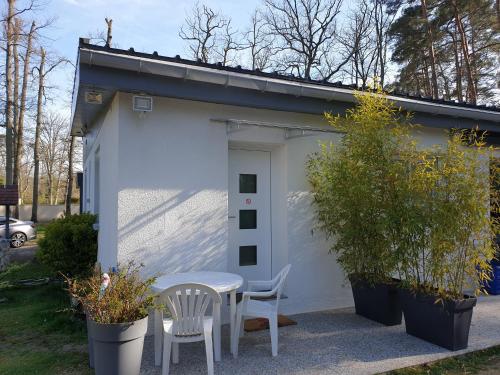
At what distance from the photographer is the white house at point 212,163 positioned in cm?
453

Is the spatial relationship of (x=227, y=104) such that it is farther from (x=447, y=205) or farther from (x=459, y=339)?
(x=459, y=339)

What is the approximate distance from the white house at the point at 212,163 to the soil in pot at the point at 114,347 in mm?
1487

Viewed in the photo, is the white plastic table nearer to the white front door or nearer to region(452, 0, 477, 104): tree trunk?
the white front door

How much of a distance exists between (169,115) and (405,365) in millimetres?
3706

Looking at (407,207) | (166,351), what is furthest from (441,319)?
A: (166,351)

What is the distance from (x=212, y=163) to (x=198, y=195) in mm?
445

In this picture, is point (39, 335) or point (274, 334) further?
point (39, 335)

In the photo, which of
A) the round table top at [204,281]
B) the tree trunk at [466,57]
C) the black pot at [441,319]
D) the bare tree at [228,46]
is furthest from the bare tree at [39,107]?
the black pot at [441,319]

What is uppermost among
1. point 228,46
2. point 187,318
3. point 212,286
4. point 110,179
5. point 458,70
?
point 228,46

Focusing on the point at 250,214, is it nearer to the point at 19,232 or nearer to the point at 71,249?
the point at 71,249

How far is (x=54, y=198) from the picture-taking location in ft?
111

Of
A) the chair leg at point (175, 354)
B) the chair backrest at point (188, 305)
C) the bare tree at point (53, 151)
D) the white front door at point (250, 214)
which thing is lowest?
the chair leg at point (175, 354)

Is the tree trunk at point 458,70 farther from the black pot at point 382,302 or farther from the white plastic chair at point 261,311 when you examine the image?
the white plastic chair at point 261,311

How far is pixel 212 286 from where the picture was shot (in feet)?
12.5
